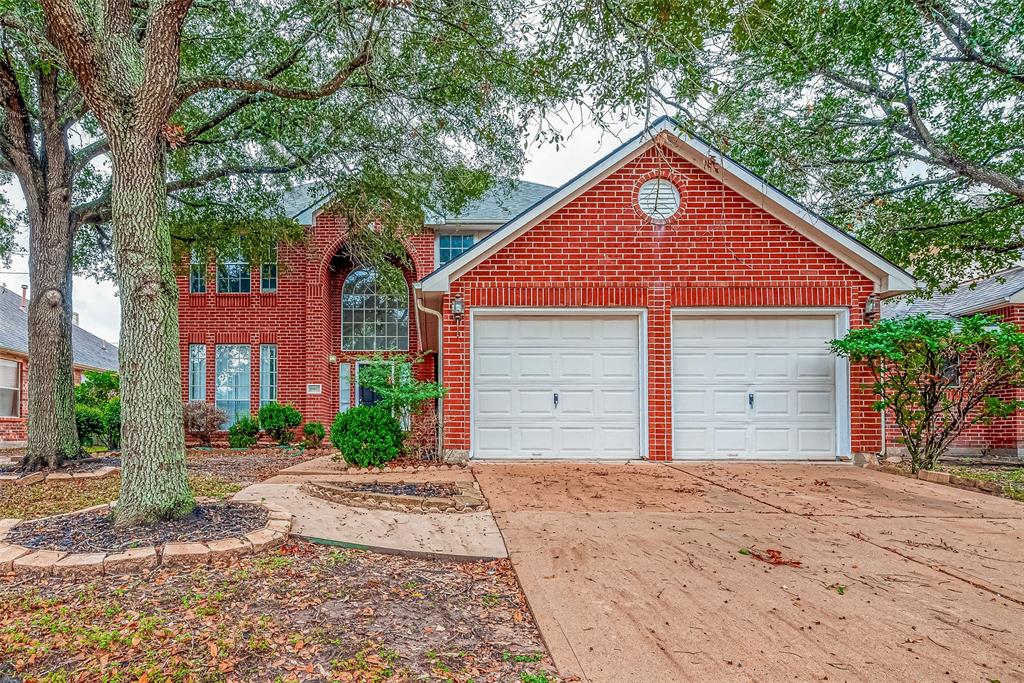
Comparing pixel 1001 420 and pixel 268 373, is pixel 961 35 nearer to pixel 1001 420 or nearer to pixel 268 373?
pixel 1001 420

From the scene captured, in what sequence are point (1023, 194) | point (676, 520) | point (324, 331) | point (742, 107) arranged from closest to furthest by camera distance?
1. point (676, 520)
2. point (742, 107)
3. point (1023, 194)
4. point (324, 331)

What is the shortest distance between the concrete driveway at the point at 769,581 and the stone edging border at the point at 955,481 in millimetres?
402

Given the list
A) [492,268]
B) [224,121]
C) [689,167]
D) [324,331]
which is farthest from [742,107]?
[324,331]

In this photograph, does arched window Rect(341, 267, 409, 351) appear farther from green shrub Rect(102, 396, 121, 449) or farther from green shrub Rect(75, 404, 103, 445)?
green shrub Rect(75, 404, 103, 445)

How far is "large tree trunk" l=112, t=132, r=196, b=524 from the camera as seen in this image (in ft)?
13.6

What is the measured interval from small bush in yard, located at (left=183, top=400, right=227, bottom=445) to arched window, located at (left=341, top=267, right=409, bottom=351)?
361 cm

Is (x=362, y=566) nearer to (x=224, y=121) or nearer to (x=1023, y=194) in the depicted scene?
(x=224, y=121)

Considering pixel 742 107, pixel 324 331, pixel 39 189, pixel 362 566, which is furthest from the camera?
pixel 324 331

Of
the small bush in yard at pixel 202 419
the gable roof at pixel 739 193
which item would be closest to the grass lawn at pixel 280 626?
the gable roof at pixel 739 193

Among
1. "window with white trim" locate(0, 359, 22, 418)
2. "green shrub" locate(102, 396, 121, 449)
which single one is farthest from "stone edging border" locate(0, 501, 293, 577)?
"window with white trim" locate(0, 359, 22, 418)

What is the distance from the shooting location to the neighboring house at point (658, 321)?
827 cm

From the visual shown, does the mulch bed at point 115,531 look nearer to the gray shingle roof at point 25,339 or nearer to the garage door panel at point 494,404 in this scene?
the garage door panel at point 494,404

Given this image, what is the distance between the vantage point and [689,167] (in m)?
8.59

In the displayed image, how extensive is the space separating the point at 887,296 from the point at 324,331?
12043 mm
